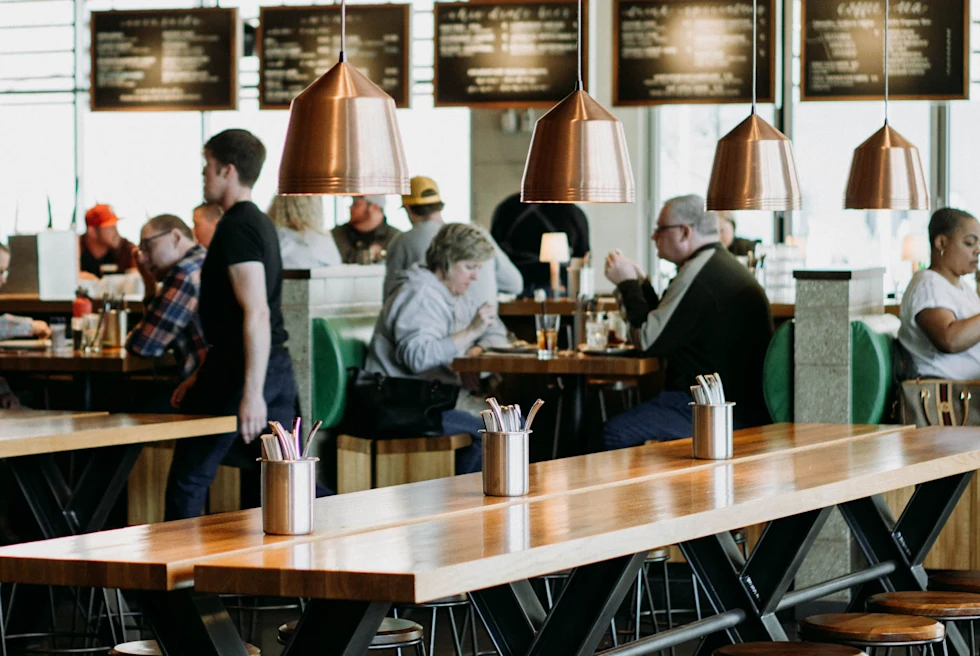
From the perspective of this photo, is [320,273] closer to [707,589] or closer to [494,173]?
[707,589]

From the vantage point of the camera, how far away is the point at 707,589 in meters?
3.73

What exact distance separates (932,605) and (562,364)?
235 centimetres

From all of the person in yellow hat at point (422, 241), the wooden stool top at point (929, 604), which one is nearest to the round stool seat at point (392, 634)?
the wooden stool top at point (929, 604)

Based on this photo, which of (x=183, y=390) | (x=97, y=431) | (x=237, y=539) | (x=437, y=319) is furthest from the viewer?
(x=437, y=319)

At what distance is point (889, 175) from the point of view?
14.5ft

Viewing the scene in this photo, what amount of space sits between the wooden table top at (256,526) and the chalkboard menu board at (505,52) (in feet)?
17.4

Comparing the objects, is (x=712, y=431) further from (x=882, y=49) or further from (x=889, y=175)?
(x=882, y=49)

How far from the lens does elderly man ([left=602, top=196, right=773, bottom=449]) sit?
551cm

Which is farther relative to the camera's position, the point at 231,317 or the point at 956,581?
the point at 231,317

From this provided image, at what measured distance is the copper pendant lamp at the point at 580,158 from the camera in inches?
128

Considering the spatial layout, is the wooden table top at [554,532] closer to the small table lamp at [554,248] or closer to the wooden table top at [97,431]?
the wooden table top at [97,431]

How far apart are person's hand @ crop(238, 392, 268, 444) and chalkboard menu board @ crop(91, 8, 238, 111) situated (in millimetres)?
5172

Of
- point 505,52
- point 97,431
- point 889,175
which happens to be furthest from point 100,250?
point 889,175

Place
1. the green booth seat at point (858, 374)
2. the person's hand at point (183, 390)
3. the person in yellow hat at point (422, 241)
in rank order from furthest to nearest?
1. the person in yellow hat at point (422, 241)
2. the green booth seat at point (858, 374)
3. the person's hand at point (183, 390)
